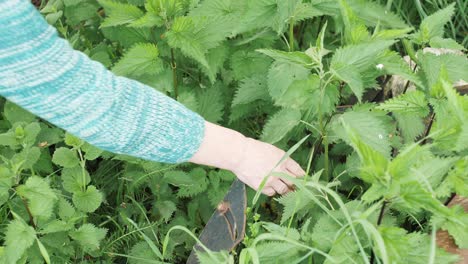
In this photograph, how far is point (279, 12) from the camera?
5.92 ft

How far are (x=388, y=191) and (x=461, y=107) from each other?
0.25m

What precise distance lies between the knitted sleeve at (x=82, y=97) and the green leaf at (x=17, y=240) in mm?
483

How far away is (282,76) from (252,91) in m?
0.22

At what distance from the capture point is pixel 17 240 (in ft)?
5.78

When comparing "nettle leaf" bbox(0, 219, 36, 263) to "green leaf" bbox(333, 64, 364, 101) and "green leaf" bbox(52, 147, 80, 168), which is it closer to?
"green leaf" bbox(52, 147, 80, 168)

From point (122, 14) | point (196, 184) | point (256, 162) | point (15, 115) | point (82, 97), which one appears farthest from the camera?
point (15, 115)

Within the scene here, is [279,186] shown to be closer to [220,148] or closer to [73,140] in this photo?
[220,148]

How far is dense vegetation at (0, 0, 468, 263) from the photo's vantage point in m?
1.41

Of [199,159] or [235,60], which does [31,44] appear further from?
[235,60]

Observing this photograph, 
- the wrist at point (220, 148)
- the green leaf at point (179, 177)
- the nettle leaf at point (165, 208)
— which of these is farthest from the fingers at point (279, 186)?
the nettle leaf at point (165, 208)

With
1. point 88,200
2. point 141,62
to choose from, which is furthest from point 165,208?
point 141,62

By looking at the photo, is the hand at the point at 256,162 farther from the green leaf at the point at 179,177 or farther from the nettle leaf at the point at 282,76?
the green leaf at the point at 179,177

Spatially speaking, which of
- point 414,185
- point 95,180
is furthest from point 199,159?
point 95,180

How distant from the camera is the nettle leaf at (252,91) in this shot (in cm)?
201
